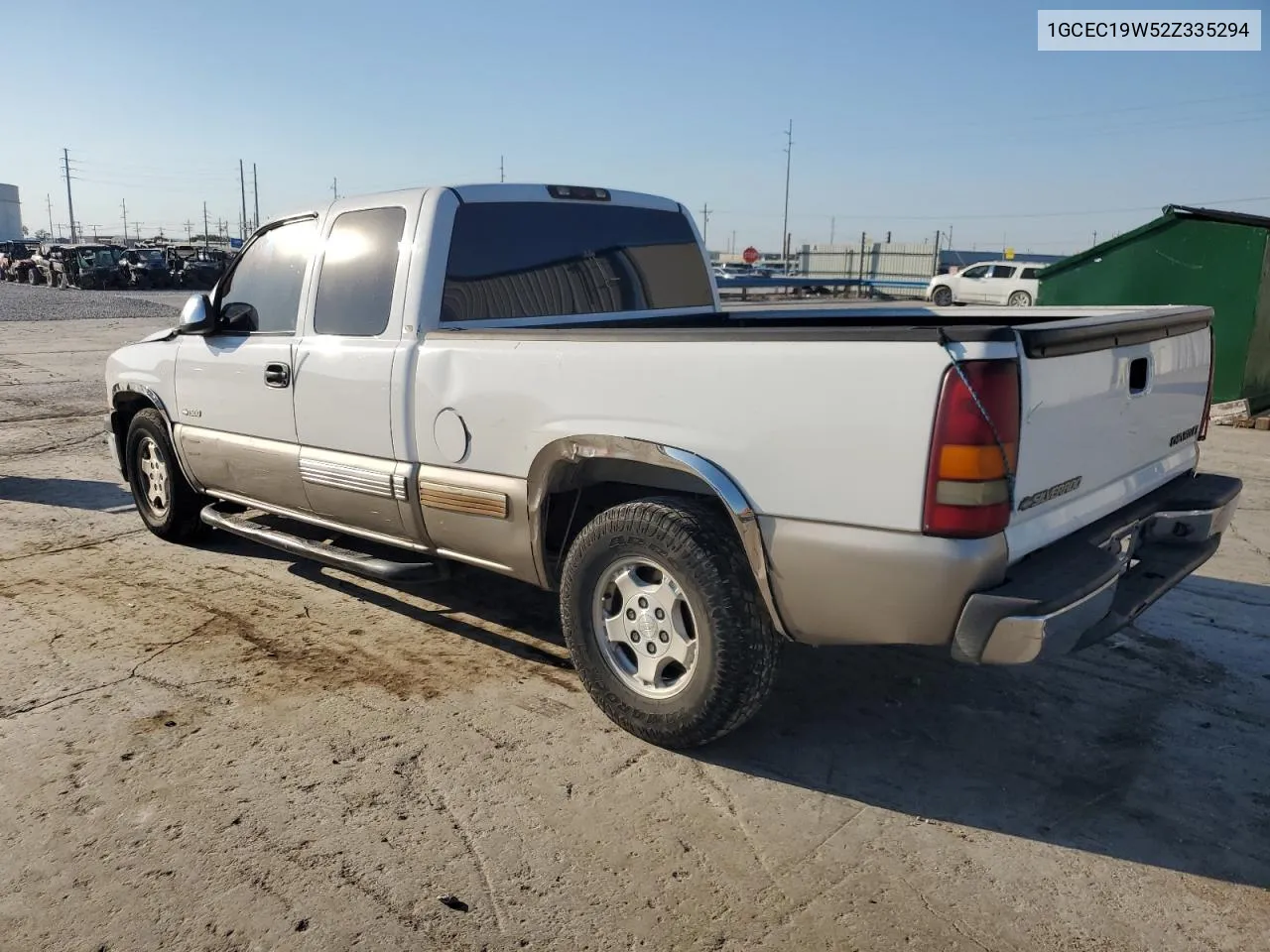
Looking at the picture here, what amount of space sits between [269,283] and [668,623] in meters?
2.98

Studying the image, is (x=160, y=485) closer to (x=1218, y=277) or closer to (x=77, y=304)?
(x=1218, y=277)

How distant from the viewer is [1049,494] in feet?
9.89

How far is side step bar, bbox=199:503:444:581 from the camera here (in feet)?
14.3

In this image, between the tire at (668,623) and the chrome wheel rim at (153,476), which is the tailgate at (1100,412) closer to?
the tire at (668,623)

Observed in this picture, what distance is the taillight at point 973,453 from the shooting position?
2.68 metres

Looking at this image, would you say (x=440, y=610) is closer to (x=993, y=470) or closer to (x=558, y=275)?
(x=558, y=275)

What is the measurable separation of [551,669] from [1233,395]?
8719 mm

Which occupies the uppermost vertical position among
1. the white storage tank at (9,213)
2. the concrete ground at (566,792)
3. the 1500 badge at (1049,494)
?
the white storage tank at (9,213)

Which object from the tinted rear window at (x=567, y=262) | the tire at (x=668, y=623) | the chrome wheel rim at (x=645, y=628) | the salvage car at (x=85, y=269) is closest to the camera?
the tire at (x=668, y=623)

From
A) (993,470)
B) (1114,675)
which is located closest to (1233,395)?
(1114,675)

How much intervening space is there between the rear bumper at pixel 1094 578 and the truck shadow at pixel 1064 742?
1.89 ft

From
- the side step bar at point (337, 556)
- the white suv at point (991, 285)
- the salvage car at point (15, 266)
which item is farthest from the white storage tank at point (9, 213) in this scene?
the side step bar at point (337, 556)

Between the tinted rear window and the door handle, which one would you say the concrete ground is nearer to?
the door handle

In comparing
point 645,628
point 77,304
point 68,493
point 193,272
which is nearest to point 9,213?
point 193,272
